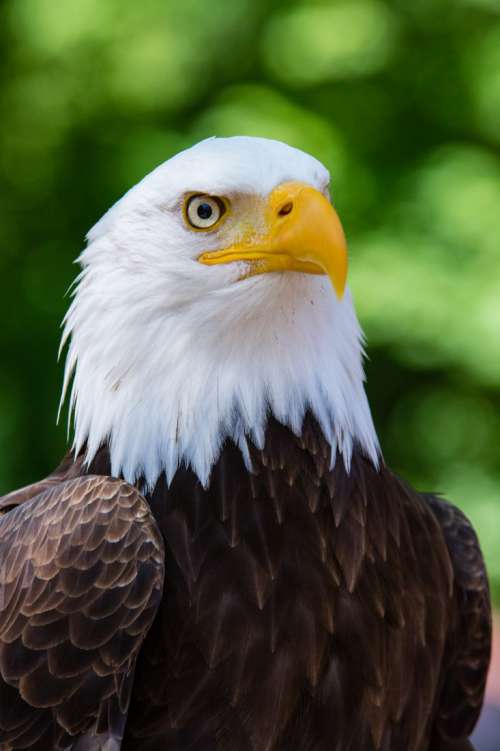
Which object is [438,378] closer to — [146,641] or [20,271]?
[20,271]

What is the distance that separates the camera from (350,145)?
6102 mm

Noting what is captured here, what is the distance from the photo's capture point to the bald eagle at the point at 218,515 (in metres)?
2.72

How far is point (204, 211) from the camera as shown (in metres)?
2.89

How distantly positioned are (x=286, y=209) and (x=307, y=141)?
3.05 meters

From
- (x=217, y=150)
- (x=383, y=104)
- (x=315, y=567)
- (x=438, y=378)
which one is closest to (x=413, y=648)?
(x=315, y=567)

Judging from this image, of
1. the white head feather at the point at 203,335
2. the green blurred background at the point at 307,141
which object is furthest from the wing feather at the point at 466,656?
the green blurred background at the point at 307,141

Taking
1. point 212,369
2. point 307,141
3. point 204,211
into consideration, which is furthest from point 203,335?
point 307,141

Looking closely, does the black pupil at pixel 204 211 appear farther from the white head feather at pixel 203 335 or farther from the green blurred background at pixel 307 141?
the green blurred background at pixel 307 141

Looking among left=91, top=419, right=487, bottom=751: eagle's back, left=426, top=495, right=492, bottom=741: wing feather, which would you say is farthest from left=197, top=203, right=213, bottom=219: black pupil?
left=426, top=495, right=492, bottom=741: wing feather

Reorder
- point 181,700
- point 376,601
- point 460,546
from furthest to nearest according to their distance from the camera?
point 460,546
point 376,601
point 181,700

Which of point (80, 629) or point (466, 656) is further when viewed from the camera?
point (466, 656)

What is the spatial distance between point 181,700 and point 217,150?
1282mm

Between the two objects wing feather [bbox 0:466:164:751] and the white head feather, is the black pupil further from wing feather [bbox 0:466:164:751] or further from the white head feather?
wing feather [bbox 0:466:164:751]

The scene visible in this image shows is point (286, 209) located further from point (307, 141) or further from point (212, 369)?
point (307, 141)
